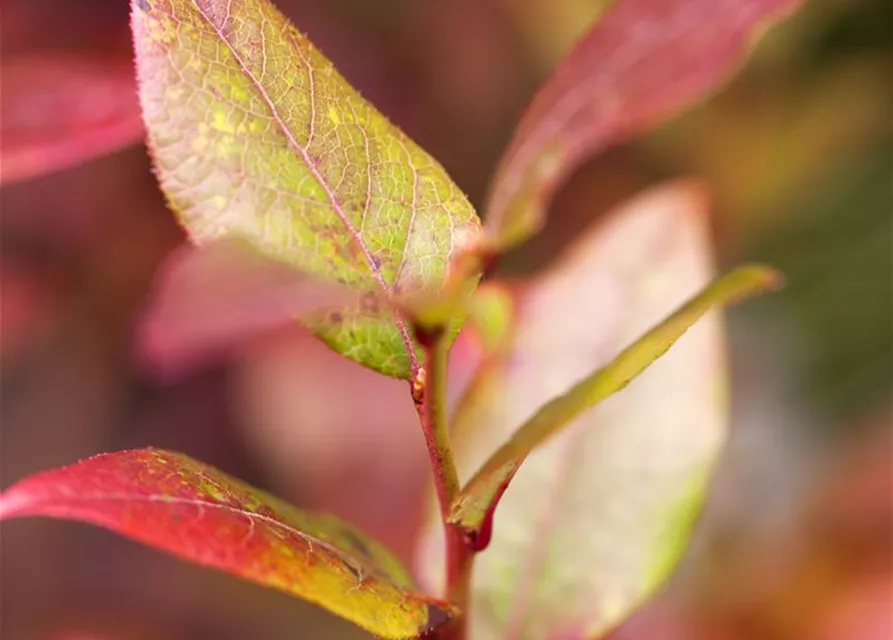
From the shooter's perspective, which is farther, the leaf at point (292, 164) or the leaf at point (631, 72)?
the leaf at point (631, 72)

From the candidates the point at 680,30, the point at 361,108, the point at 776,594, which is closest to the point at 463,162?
the point at 776,594

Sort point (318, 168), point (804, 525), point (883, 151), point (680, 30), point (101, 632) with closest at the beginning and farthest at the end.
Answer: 1. point (318, 168)
2. point (680, 30)
3. point (101, 632)
4. point (804, 525)
5. point (883, 151)

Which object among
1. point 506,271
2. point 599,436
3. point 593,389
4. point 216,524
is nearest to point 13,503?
point 216,524

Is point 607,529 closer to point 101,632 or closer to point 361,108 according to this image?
point 361,108

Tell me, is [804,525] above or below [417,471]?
below

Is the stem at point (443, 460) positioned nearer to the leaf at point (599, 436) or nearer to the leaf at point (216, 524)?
the leaf at point (216, 524)

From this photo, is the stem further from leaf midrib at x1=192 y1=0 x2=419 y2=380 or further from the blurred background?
the blurred background

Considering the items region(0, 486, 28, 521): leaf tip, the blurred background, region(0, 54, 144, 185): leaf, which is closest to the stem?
region(0, 486, 28, 521): leaf tip

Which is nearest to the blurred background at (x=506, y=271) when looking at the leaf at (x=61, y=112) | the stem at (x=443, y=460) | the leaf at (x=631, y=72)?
the leaf at (x=61, y=112)
